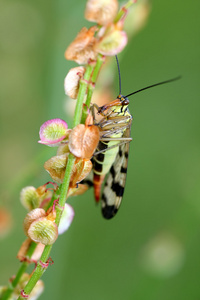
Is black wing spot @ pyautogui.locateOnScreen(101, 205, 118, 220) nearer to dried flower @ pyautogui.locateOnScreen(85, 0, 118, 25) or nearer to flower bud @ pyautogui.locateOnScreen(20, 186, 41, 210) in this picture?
flower bud @ pyautogui.locateOnScreen(20, 186, 41, 210)

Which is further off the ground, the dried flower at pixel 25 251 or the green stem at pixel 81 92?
the green stem at pixel 81 92

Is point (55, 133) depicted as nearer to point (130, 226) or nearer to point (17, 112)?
point (17, 112)

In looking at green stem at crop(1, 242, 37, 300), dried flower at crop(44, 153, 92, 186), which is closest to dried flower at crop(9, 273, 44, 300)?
green stem at crop(1, 242, 37, 300)

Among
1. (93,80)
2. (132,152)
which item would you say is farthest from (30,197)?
(132,152)

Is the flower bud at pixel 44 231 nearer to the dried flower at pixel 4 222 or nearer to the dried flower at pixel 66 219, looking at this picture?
the dried flower at pixel 66 219

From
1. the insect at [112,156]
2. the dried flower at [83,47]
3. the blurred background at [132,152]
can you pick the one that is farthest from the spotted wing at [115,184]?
the dried flower at [83,47]

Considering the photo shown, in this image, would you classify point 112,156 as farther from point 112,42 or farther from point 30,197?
point 112,42
